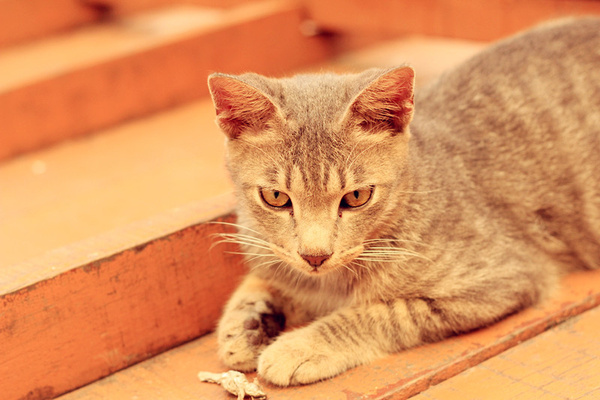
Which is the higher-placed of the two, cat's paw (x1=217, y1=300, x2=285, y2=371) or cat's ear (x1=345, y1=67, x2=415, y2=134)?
cat's ear (x1=345, y1=67, x2=415, y2=134)

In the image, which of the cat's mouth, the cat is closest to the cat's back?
the cat

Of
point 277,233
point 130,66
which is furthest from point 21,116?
point 277,233

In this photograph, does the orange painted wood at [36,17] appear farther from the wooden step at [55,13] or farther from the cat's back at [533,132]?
the cat's back at [533,132]

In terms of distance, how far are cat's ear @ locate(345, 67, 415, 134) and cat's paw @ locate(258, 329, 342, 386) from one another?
2.19ft

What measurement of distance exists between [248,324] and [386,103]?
816 mm

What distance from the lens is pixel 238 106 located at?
87.4 inches

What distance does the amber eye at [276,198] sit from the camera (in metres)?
2.21

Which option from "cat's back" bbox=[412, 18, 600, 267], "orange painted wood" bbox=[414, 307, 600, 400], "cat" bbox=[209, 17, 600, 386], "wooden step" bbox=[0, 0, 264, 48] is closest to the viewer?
"orange painted wood" bbox=[414, 307, 600, 400]

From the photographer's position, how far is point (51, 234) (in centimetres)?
337

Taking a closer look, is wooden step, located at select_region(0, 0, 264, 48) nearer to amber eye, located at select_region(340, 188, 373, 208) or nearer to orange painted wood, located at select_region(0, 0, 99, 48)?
orange painted wood, located at select_region(0, 0, 99, 48)

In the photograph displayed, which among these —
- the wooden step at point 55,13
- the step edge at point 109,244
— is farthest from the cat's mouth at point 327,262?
the wooden step at point 55,13

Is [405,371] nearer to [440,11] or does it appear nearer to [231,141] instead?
[231,141]

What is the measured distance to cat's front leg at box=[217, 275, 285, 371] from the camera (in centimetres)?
230

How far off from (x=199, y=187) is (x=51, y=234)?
710 mm
